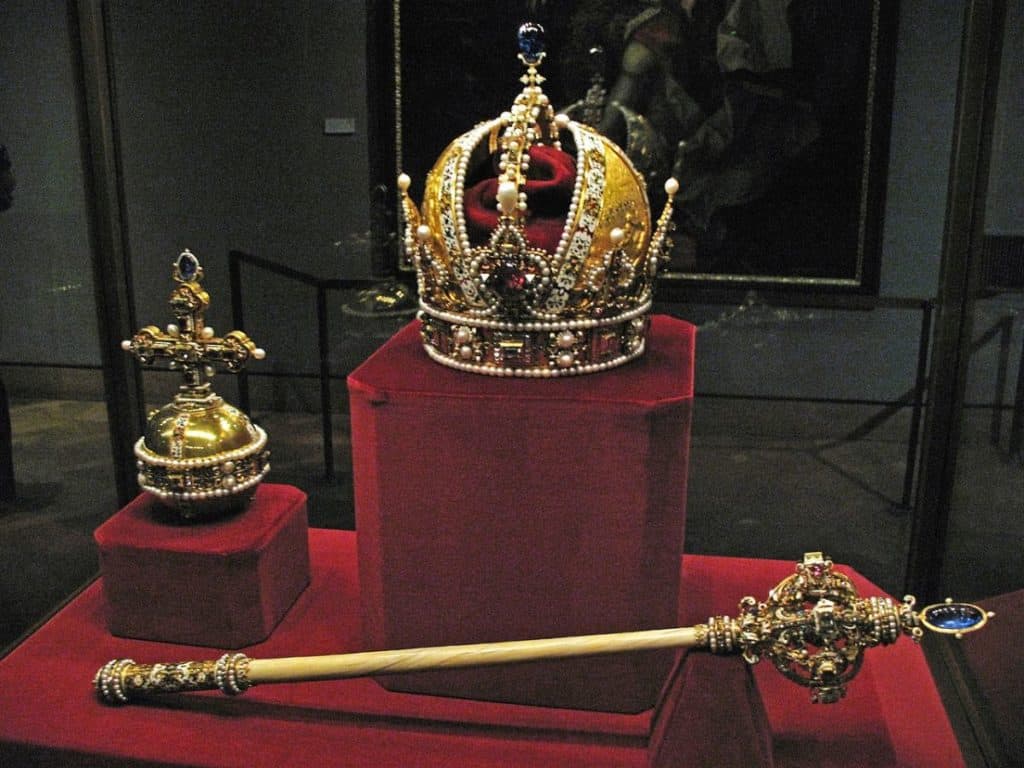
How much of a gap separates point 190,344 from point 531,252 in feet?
1.65

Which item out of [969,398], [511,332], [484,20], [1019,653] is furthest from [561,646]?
[484,20]

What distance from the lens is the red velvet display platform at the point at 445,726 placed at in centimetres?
107

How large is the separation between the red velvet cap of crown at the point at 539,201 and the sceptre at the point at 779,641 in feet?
1.49

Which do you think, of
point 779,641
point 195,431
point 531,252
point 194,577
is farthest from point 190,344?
point 779,641

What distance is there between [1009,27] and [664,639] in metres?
0.91

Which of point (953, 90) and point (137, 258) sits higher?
point (953, 90)

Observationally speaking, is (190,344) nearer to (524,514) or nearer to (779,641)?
(524,514)

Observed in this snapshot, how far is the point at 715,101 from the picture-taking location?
158cm

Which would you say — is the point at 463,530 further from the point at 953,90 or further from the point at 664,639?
the point at 953,90

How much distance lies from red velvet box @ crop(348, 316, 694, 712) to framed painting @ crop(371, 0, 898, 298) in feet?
1.81

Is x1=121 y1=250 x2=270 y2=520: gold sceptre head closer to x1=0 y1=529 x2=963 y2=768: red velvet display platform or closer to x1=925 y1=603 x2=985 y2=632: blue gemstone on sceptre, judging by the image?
x1=0 y1=529 x2=963 y2=768: red velvet display platform

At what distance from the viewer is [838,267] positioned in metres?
1.61

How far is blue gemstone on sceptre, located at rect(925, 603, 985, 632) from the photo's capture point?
39.9 inches

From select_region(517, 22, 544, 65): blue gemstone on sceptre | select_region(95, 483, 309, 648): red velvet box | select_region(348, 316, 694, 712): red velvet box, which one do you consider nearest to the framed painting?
select_region(517, 22, 544, 65): blue gemstone on sceptre
